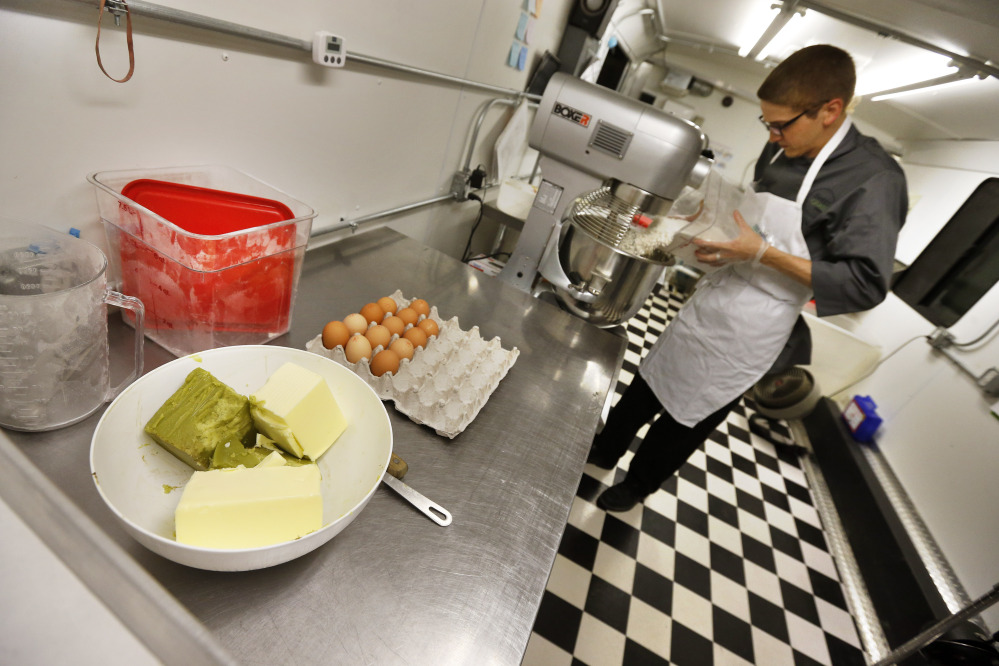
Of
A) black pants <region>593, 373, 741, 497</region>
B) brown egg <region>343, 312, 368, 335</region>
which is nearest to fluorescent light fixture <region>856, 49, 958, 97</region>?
black pants <region>593, 373, 741, 497</region>

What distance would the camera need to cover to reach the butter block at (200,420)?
0.56 meters

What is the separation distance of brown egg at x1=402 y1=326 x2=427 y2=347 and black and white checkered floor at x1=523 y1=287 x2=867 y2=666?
1080 mm

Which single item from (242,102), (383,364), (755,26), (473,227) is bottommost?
(473,227)

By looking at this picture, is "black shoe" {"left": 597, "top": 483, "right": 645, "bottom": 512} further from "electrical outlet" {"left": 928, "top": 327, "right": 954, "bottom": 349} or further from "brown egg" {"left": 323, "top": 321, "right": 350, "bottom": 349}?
"electrical outlet" {"left": 928, "top": 327, "right": 954, "bottom": 349}

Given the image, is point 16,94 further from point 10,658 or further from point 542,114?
point 542,114

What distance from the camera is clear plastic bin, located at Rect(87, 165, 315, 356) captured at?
676mm

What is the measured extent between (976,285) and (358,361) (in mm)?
3461

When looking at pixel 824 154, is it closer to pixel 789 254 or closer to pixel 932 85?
pixel 789 254

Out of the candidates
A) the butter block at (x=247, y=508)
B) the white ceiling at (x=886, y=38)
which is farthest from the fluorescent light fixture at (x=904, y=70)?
the butter block at (x=247, y=508)

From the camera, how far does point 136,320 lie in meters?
0.62

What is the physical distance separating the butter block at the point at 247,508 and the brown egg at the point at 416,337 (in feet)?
1.55

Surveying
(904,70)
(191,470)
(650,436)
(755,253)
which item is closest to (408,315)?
(191,470)

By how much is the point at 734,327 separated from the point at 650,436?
0.56 m

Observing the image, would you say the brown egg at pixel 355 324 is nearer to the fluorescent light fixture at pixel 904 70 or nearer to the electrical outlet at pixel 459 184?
the electrical outlet at pixel 459 184
